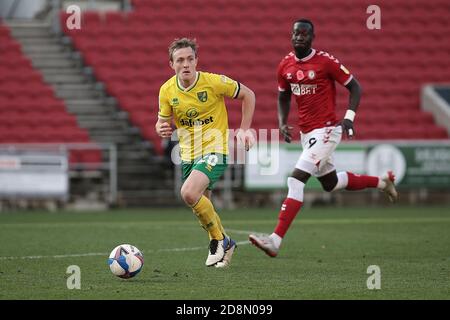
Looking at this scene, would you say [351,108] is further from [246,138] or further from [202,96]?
[246,138]

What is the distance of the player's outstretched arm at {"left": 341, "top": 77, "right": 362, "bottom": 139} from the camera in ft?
30.9

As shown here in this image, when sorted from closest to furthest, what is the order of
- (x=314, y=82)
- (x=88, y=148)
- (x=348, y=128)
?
1. (x=348, y=128)
2. (x=314, y=82)
3. (x=88, y=148)

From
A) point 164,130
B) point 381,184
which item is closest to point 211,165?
point 164,130

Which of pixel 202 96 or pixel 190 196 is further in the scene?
pixel 202 96

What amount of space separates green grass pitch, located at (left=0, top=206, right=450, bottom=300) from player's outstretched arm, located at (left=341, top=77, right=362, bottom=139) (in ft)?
4.20

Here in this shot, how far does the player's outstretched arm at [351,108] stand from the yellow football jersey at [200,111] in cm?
133

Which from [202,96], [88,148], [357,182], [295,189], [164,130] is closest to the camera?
[164,130]

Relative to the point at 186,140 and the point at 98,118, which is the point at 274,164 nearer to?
the point at 98,118

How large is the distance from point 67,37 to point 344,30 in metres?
7.02

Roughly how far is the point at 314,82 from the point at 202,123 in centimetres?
167

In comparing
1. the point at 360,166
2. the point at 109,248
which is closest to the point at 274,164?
the point at 360,166

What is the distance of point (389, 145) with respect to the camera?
61.6ft

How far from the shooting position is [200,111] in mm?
8680

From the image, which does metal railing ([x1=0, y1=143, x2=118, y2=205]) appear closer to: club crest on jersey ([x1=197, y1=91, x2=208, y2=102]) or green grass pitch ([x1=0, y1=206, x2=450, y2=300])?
green grass pitch ([x1=0, y1=206, x2=450, y2=300])
